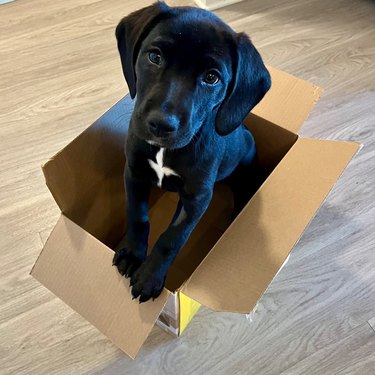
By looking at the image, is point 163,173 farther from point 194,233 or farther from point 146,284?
point 194,233

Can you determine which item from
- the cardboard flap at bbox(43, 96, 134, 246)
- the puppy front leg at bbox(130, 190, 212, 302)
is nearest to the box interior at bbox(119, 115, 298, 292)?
the cardboard flap at bbox(43, 96, 134, 246)

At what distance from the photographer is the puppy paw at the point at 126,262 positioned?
1000mm

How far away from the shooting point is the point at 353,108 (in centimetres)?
174

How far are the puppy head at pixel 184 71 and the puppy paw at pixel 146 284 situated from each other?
29 cm

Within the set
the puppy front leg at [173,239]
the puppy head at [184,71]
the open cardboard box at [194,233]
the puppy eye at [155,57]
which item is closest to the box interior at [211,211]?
the open cardboard box at [194,233]

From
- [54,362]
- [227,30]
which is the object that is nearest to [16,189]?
[54,362]

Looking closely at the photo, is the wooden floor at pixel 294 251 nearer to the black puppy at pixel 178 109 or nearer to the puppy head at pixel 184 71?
the black puppy at pixel 178 109

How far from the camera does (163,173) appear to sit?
1037 millimetres

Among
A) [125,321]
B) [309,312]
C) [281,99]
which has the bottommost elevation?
[309,312]

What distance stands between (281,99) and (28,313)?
860mm

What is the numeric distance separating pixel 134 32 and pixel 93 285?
0.50 metres

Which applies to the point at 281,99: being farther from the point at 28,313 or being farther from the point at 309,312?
the point at 28,313

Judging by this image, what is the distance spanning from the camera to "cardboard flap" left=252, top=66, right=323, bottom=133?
1.22m

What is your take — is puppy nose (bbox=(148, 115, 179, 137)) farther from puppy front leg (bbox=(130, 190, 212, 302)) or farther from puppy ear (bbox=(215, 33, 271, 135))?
puppy front leg (bbox=(130, 190, 212, 302))
